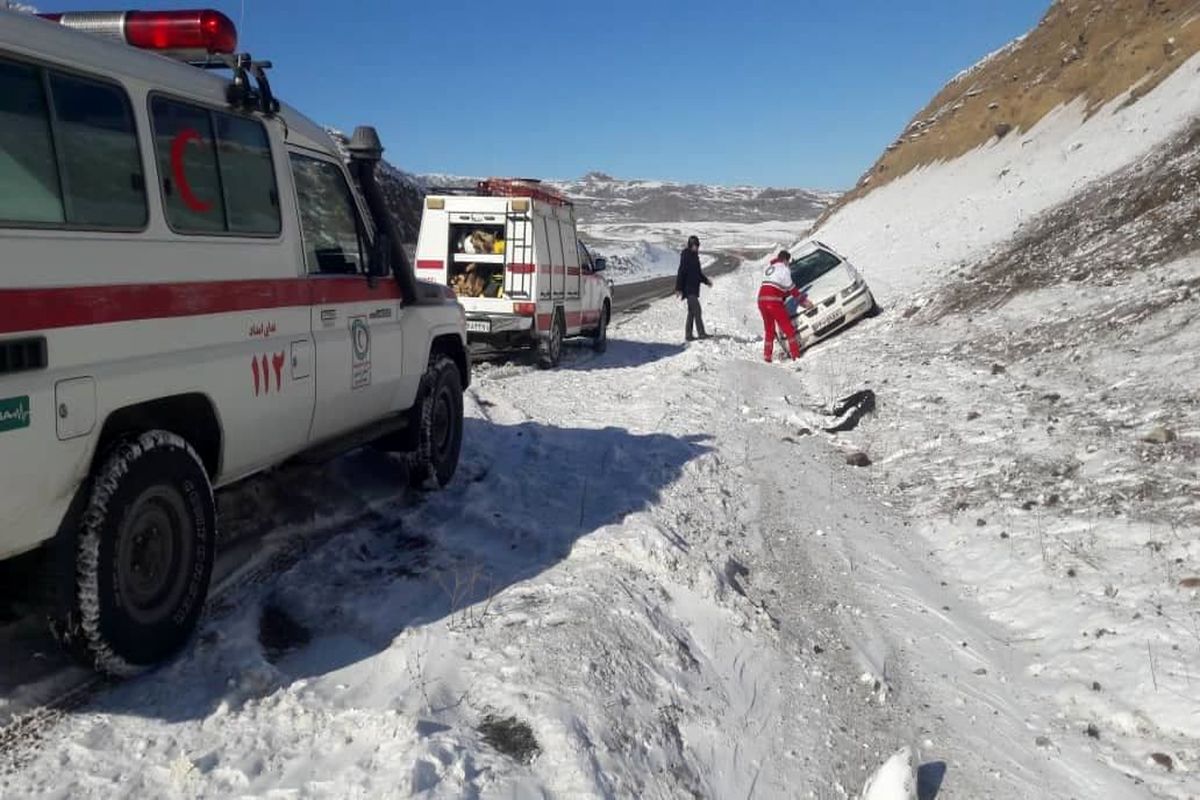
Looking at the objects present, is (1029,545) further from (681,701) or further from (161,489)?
(161,489)

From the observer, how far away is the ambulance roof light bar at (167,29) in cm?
490

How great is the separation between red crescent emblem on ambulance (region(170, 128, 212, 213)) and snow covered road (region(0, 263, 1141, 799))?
6.35ft

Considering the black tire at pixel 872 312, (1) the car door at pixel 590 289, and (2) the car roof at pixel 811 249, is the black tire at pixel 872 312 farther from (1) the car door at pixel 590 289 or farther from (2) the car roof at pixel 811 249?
(1) the car door at pixel 590 289

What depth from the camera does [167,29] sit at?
491cm

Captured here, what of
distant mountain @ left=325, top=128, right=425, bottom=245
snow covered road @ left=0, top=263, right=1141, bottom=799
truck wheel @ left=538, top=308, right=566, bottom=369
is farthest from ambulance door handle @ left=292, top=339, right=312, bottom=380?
distant mountain @ left=325, top=128, right=425, bottom=245

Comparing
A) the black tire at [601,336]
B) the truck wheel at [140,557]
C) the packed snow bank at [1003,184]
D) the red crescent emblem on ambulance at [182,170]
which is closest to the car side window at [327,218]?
the red crescent emblem on ambulance at [182,170]

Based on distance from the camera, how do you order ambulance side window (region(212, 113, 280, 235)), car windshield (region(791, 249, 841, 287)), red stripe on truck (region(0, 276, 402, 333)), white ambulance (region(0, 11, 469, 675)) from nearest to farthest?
1. red stripe on truck (region(0, 276, 402, 333))
2. white ambulance (region(0, 11, 469, 675))
3. ambulance side window (region(212, 113, 280, 235))
4. car windshield (region(791, 249, 841, 287))

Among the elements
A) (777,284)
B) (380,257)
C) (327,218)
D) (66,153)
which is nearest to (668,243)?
(777,284)

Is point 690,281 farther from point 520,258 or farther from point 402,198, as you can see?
point 402,198

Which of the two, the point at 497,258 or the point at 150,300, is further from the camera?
the point at 497,258

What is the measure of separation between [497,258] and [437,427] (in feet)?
23.0

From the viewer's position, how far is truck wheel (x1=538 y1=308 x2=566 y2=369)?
47.7ft

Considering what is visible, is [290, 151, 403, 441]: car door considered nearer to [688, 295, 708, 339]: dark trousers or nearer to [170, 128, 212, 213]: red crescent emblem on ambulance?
[170, 128, 212, 213]: red crescent emblem on ambulance

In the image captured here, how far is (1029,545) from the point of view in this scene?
6820mm
